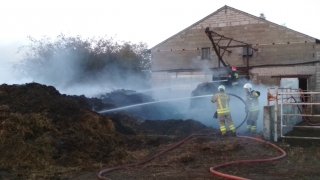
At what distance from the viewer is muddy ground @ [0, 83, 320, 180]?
7.26 m

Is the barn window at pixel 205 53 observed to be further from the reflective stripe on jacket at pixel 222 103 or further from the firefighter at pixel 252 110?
the reflective stripe on jacket at pixel 222 103

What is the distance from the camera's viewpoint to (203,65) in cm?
2462

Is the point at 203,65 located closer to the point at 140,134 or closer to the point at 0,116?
the point at 140,134

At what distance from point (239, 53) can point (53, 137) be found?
55.6ft

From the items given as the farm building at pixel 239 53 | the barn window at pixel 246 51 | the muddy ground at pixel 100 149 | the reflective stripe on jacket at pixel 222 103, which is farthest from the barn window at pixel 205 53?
the reflective stripe on jacket at pixel 222 103

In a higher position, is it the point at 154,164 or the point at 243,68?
the point at 243,68

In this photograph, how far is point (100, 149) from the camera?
29.7ft

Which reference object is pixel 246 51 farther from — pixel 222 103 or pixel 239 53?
pixel 222 103

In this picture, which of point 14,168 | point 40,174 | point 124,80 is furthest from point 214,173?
point 124,80

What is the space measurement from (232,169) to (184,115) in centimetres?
930

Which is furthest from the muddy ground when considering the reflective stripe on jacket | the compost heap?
the reflective stripe on jacket

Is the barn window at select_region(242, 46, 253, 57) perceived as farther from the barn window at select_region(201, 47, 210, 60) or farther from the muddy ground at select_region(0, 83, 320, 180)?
the muddy ground at select_region(0, 83, 320, 180)

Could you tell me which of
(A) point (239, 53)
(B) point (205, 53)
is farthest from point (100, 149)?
(B) point (205, 53)

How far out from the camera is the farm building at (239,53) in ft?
73.3
